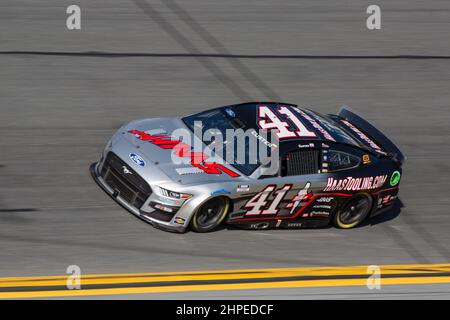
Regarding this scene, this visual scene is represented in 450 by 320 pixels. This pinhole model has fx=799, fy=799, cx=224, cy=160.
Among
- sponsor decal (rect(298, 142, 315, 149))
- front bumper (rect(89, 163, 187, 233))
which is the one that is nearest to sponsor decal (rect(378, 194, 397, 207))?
sponsor decal (rect(298, 142, 315, 149))

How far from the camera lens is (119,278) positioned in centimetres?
898

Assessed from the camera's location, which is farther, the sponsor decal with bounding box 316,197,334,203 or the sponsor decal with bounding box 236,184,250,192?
the sponsor decal with bounding box 316,197,334,203

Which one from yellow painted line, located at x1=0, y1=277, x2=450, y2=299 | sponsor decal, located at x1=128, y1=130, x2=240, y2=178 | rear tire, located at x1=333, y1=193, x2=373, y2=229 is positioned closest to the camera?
yellow painted line, located at x1=0, y1=277, x2=450, y2=299

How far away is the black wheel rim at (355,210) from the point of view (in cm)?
1077

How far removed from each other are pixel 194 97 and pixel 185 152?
13.0 ft

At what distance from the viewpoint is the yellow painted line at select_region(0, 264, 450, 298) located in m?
8.67

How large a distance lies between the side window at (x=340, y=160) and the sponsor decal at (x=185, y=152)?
1307mm

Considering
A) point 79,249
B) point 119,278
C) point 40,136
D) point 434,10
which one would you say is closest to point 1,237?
point 79,249

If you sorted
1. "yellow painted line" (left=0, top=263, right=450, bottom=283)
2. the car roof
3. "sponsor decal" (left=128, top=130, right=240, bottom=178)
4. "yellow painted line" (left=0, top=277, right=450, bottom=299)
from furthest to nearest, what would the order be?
the car roof < "sponsor decal" (left=128, top=130, right=240, bottom=178) < "yellow painted line" (left=0, top=263, right=450, bottom=283) < "yellow painted line" (left=0, top=277, right=450, bottom=299)

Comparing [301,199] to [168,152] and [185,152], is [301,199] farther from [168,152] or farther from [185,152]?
[168,152]

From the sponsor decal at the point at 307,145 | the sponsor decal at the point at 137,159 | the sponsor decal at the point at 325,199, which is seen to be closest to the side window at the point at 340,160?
the sponsor decal at the point at 307,145

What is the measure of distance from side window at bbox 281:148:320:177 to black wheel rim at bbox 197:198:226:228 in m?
0.88

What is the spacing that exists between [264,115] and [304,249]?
1.87 m

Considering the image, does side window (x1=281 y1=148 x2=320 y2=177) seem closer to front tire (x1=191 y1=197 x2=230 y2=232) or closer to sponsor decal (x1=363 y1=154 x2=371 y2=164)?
sponsor decal (x1=363 y1=154 x2=371 y2=164)
